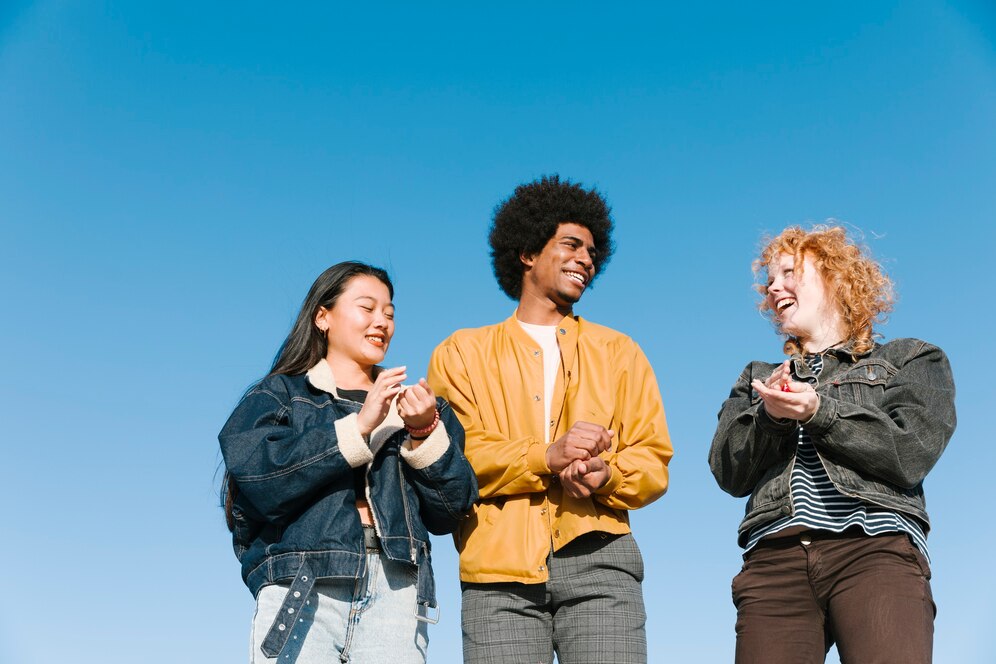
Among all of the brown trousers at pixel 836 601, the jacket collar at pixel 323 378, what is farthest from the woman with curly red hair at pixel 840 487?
the jacket collar at pixel 323 378

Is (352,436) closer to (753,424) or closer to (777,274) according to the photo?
(753,424)

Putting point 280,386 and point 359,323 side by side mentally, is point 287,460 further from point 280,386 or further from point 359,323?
point 359,323

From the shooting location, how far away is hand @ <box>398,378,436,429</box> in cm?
515

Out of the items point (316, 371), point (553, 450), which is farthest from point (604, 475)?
point (316, 371)

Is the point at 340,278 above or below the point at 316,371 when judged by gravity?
above

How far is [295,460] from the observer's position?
493 centimetres

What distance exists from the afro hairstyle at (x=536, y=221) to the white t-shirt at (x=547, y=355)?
717mm

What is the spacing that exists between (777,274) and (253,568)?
3151 mm

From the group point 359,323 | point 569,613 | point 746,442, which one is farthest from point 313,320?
point 746,442

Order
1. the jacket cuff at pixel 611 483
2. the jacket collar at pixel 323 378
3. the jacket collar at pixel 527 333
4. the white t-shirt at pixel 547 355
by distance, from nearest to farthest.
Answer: the jacket cuff at pixel 611 483 → the jacket collar at pixel 323 378 → the white t-shirt at pixel 547 355 → the jacket collar at pixel 527 333

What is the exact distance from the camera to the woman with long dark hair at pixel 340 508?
4871mm

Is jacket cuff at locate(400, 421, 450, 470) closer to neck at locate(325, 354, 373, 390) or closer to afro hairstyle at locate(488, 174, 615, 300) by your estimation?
neck at locate(325, 354, 373, 390)

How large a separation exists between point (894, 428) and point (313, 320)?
10.5 ft

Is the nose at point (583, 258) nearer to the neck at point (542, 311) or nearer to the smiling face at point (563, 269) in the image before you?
the smiling face at point (563, 269)
